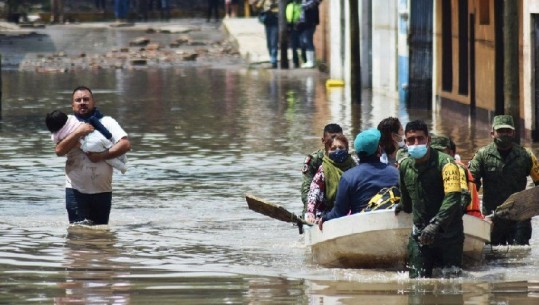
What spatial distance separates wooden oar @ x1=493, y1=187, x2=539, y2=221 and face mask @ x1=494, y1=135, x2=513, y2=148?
2.73 feet

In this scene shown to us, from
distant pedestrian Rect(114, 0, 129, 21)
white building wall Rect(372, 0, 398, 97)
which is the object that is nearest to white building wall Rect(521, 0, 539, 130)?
white building wall Rect(372, 0, 398, 97)

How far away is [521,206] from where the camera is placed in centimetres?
1366

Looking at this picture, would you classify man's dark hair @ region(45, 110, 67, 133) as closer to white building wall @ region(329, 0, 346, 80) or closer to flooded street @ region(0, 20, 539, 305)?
flooded street @ region(0, 20, 539, 305)

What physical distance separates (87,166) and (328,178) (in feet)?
8.59

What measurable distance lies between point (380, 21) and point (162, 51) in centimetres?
1624

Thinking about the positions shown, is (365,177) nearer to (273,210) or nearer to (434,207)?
(434,207)

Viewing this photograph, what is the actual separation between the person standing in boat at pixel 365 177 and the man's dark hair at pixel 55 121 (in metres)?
3.26

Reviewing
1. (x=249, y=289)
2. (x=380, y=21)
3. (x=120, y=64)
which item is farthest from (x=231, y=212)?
(x=120, y=64)

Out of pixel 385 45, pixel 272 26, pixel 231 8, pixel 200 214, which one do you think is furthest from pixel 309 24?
pixel 200 214

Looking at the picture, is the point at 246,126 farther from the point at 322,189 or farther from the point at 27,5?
the point at 27,5

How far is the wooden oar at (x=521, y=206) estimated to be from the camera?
1361 cm

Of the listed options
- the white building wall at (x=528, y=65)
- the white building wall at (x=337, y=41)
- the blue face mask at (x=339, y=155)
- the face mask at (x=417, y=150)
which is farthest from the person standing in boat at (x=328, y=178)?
the white building wall at (x=337, y=41)

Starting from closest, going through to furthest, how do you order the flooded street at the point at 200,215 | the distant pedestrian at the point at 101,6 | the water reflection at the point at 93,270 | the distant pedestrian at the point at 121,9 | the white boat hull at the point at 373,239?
the water reflection at the point at 93,270 → the flooded street at the point at 200,215 → the white boat hull at the point at 373,239 → the distant pedestrian at the point at 121,9 → the distant pedestrian at the point at 101,6

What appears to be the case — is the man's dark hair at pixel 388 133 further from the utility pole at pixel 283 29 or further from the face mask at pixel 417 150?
the utility pole at pixel 283 29
